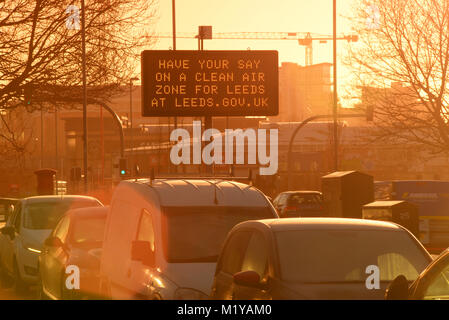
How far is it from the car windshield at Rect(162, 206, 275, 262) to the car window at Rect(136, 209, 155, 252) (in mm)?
182

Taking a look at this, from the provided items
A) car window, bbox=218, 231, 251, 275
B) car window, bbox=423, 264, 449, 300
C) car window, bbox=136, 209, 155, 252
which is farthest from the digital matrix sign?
car window, bbox=423, 264, 449, 300

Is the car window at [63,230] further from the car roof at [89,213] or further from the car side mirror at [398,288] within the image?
the car side mirror at [398,288]

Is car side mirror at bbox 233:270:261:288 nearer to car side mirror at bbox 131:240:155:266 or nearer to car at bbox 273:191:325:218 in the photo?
car side mirror at bbox 131:240:155:266

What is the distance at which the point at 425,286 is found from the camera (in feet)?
22.6

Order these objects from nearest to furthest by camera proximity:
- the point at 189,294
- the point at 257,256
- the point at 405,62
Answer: the point at 257,256
the point at 189,294
the point at 405,62

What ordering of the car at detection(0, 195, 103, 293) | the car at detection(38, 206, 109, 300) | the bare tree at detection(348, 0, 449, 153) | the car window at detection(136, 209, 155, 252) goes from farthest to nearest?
the bare tree at detection(348, 0, 449, 153), the car at detection(0, 195, 103, 293), the car at detection(38, 206, 109, 300), the car window at detection(136, 209, 155, 252)

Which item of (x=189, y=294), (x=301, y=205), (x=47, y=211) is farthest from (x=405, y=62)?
(x=189, y=294)

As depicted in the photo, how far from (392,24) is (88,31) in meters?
12.7

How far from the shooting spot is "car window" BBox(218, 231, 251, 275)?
896 centimetres

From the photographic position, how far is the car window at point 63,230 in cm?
1494

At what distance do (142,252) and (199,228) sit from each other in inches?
33.6

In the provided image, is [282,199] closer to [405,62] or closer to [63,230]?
[405,62]

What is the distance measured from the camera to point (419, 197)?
22.2 metres

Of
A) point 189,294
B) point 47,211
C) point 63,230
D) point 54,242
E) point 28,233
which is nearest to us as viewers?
point 189,294
